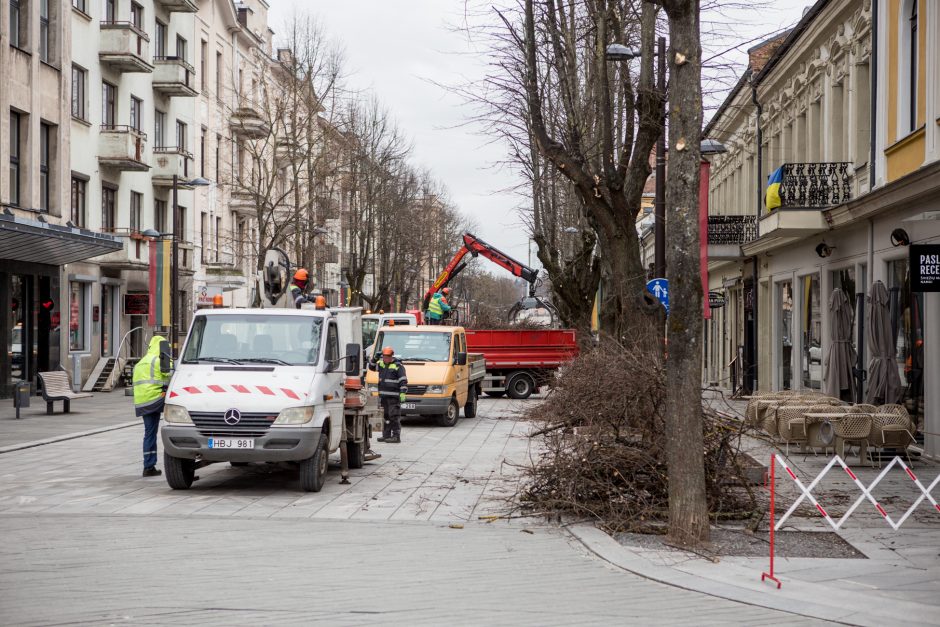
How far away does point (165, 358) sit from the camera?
13.4 metres

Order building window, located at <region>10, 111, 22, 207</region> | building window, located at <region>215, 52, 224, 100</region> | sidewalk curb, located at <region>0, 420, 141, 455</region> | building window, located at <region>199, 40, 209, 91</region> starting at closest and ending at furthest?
sidewalk curb, located at <region>0, 420, 141, 455</region>
building window, located at <region>10, 111, 22, 207</region>
building window, located at <region>199, 40, 209, 91</region>
building window, located at <region>215, 52, 224, 100</region>

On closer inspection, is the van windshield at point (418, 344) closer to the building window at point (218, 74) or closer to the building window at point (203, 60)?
the building window at point (203, 60)

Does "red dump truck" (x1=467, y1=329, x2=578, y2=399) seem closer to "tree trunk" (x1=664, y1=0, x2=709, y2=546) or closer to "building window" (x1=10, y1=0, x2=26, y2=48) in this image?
"building window" (x1=10, y1=0, x2=26, y2=48)

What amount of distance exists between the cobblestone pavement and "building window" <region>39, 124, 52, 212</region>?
18993 mm

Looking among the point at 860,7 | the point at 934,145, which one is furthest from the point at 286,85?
the point at 934,145

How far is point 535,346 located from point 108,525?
73.3 ft

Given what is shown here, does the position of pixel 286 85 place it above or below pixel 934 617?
above

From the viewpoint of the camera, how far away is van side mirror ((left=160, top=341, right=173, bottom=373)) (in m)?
13.3

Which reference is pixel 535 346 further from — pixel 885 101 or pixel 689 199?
pixel 689 199

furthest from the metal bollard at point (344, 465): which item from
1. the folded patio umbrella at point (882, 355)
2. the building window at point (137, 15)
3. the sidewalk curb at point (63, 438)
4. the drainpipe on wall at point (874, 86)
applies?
the building window at point (137, 15)

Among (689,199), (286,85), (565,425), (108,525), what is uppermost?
(286,85)

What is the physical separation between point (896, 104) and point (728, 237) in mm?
15770

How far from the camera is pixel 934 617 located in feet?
22.9

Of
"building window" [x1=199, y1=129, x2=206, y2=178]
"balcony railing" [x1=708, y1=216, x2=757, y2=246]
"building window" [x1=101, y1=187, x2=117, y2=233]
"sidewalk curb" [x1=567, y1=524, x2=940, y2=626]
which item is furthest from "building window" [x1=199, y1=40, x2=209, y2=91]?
"sidewalk curb" [x1=567, y1=524, x2=940, y2=626]
